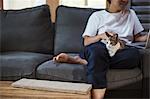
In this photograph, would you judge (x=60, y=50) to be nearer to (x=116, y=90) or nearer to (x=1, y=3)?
(x=116, y=90)

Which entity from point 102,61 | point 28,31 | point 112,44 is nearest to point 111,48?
point 112,44

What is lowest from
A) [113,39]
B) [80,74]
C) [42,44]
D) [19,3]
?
[80,74]

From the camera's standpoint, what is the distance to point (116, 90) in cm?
200

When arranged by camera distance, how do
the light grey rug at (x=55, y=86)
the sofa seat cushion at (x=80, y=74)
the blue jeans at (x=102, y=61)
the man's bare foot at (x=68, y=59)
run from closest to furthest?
the light grey rug at (x=55, y=86) < the blue jeans at (x=102, y=61) < the sofa seat cushion at (x=80, y=74) < the man's bare foot at (x=68, y=59)

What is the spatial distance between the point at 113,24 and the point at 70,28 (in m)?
0.43

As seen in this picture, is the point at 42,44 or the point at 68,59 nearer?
the point at 68,59

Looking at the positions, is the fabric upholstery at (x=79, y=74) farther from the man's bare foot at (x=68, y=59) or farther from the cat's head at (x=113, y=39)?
the cat's head at (x=113, y=39)

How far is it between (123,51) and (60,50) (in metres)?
0.65

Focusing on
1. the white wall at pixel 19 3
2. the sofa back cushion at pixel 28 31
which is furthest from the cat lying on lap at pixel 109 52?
the white wall at pixel 19 3

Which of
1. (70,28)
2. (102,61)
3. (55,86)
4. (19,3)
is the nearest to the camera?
(55,86)

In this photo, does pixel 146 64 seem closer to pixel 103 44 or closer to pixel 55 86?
pixel 103 44

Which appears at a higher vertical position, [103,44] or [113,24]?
[113,24]

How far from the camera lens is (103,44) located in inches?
→ 83.4

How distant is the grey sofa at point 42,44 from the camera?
6.64ft
